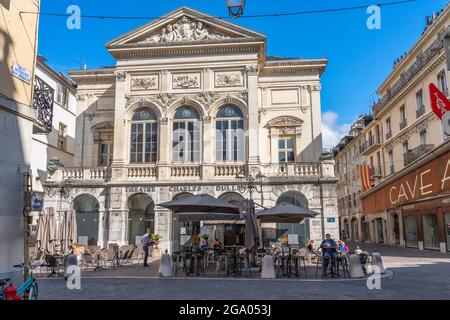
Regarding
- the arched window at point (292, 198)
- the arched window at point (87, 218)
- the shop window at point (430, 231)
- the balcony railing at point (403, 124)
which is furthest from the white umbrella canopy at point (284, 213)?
the balcony railing at point (403, 124)

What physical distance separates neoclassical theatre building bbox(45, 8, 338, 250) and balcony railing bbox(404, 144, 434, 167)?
6858 millimetres

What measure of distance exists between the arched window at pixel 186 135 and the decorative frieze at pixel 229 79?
228cm

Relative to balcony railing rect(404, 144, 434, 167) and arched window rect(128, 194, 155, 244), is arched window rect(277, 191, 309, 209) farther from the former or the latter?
balcony railing rect(404, 144, 434, 167)

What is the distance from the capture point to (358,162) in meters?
44.6

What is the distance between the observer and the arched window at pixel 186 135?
23859 millimetres

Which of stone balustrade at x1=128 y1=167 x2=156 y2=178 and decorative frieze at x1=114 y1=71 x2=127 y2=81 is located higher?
decorative frieze at x1=114 y1=71 x2=127 y2=81

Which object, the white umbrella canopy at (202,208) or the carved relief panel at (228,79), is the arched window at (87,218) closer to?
the white umbrella canopy at (202,208)

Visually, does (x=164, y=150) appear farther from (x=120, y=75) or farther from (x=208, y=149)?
(x=120, y=75)

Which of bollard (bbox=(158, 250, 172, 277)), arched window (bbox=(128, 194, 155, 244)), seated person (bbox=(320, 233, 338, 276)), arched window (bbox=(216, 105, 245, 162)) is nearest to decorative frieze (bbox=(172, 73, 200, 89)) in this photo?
arched window (bbox=(216, 105, 245, 162))

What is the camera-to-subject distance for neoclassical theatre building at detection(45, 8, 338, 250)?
2270 centimetres

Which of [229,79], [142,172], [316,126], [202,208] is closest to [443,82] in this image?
[316,126]

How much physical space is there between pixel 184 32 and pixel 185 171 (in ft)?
28.0

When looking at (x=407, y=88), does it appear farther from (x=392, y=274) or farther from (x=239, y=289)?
(x=239, y=289)
